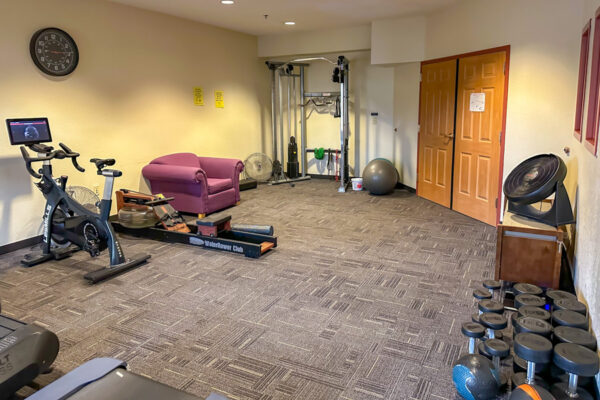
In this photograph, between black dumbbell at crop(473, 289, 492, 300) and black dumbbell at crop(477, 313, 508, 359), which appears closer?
black dumbbell at crop(477, 313, 508, 359)

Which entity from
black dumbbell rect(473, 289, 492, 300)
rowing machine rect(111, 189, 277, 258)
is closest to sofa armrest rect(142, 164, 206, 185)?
rowing machine rect(111, 189, 277, 258)

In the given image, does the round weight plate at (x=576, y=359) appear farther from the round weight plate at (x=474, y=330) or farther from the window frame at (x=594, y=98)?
the window frame at (x=594, y=98)

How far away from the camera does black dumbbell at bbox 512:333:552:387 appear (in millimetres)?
1916

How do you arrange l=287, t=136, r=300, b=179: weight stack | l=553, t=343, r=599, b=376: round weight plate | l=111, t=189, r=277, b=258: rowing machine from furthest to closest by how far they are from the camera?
l=287, t=136, r=300, b=179: weight stack → l=111, t=189, r=277, b=258: rowing machine → l=553, t=343, r=599, b=376: round weight plate

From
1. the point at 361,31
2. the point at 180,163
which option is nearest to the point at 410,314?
the point at 180,163

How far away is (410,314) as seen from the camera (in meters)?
3.05

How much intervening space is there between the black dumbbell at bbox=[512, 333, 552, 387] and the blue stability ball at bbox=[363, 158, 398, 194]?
15.7ft

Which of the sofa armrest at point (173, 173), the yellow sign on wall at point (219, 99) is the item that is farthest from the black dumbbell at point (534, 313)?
the yellow sign on wall at point (219, 99)

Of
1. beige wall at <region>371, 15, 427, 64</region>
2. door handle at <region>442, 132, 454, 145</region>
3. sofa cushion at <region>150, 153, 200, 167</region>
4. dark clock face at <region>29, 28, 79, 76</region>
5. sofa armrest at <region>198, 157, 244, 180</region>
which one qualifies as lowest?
sofa armrest at <region>198, 157, 244, 180</region>

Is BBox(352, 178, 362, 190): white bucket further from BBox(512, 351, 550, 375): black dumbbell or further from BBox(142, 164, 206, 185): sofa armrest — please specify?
BBox(512, 351, 550, 375): black dumbbell

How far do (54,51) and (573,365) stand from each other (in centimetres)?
527

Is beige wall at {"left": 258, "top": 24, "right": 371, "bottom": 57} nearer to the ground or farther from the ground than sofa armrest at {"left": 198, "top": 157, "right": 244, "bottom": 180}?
farther from the ground

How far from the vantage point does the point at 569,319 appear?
2.18m

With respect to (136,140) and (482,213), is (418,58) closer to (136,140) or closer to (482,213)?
(482,213)
